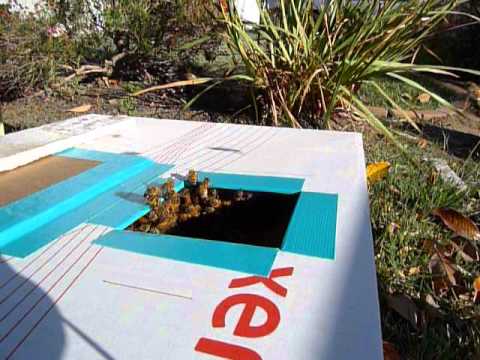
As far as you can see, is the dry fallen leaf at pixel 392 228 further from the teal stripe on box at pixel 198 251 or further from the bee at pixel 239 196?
the teal stripe on box at pixel 198 251

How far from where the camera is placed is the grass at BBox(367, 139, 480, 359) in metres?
1.02

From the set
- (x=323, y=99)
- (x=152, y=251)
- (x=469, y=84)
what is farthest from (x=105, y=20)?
(x=469, y=84)

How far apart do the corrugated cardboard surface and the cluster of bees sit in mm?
267

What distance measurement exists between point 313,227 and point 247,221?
346 millimetres

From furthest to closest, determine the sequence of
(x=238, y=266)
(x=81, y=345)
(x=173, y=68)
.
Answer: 1. (x=173, y=68)
2. (x=238, y=266)
3. (x=81, y=345)

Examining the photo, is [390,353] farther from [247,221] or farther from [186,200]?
[186,200]

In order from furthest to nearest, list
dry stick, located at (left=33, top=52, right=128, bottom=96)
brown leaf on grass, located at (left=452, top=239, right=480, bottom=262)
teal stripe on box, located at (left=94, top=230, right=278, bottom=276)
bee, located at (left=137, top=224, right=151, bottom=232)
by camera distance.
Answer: dry stick, located at (left=33, top=52, right=128, bottom=96) < brown leaf on grass, located at (left=452, top=239, right=480, bottom=262) < bee, located at (left=137, top=224, right=151, bottom=232) < teal stripe on box, located at (left=94, top=230, right=278, bottom=276)

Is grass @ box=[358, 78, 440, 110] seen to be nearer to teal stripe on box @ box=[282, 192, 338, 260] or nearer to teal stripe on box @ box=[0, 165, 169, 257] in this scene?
teal stripe on box @ box=[282, 192, 338, 260]

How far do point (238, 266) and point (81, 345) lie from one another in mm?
270

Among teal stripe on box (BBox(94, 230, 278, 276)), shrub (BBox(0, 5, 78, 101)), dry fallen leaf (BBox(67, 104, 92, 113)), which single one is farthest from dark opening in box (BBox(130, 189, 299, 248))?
shrub (BBox(0, 5, 78, 101))

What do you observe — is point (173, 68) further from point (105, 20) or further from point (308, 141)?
point (308, 141)

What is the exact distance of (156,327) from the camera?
1.85 feet

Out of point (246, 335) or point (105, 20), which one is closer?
point (246, 335)

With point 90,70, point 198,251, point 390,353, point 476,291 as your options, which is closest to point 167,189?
point 198,251
